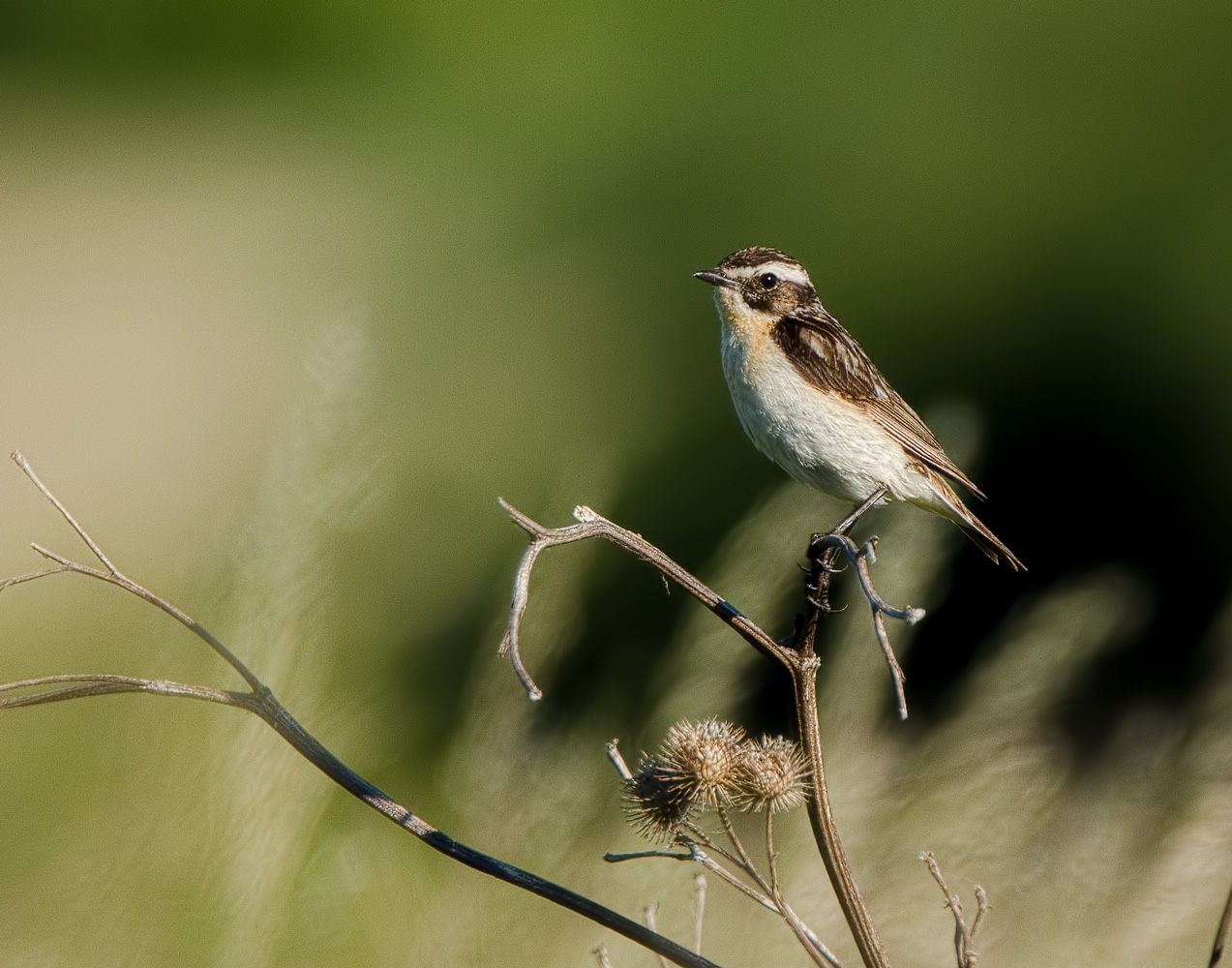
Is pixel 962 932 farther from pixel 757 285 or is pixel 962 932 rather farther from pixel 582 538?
pixel 757 285

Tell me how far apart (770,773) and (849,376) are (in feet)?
4.89

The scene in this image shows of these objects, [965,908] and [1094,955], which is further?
[965,908]

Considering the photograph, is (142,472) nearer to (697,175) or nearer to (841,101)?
(697,175)

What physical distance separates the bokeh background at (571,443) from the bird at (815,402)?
5.9 inches

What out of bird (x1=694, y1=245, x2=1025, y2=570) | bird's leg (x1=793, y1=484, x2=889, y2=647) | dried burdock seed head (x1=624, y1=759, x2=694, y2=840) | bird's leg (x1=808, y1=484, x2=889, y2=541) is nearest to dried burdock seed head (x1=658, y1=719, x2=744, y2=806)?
dried burdock seed head (x1=624, y1=759, x2=694, y2=840)

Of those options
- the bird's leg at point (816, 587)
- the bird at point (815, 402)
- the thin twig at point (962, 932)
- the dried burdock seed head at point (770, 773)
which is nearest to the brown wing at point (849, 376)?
the bird at point (815, 402)

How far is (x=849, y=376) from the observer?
254cm

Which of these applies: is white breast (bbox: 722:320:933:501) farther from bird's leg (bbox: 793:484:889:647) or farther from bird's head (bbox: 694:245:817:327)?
bird's leg (bbox: 793:484:889:647)

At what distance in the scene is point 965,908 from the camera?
2.02 metres

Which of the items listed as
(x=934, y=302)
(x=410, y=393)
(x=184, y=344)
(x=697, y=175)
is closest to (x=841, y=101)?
(x=697, y=175)

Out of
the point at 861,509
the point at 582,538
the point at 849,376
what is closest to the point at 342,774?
the point at 582,538

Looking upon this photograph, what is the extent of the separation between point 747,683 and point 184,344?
12.6 feet

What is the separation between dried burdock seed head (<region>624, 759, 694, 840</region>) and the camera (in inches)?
45.6

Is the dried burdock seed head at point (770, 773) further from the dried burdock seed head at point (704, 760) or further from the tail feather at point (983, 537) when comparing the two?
the tail feather at point (983, 537)
